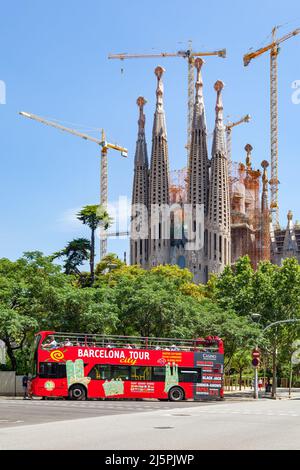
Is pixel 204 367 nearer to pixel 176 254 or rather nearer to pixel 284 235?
pixel 176 254

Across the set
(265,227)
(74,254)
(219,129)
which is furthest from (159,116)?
(74,254)

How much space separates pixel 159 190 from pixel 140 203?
15.2 feet

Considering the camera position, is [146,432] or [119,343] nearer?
[146,432]

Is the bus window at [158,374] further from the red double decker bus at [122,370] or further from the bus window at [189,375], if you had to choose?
the bus window at [189,375]

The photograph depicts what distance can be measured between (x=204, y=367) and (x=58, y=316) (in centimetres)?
1262

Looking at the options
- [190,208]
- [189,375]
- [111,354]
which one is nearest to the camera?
[111,354]

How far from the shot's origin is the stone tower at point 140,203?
134500 millimetres

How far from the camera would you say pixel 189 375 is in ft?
141

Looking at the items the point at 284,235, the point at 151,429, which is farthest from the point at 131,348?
the point at 284,235

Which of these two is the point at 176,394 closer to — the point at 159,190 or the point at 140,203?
the point at 159,190

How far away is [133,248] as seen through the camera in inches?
5349

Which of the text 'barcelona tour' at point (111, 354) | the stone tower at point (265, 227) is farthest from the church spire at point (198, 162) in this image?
the text 'barcelona tour' at point (111, 354)

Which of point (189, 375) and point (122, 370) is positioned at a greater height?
point (122, 370)

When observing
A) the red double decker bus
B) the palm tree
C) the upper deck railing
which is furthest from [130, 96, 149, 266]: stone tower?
the red double decker bus
